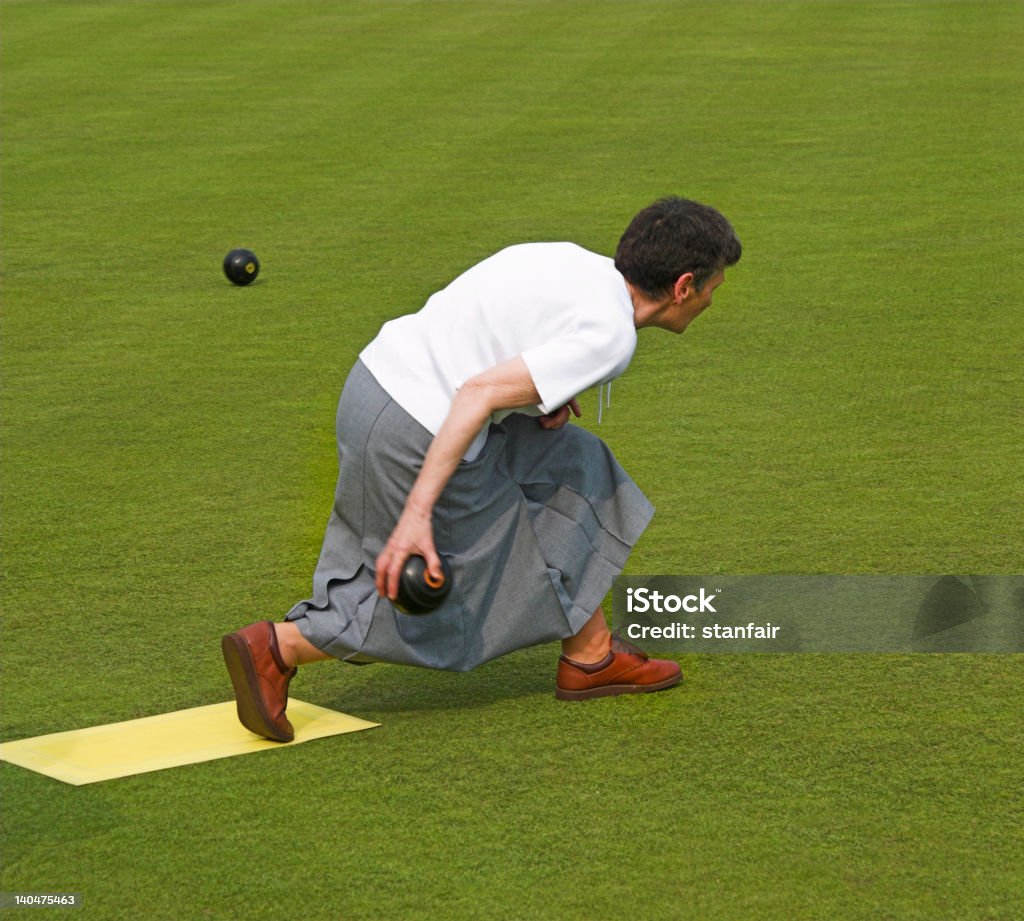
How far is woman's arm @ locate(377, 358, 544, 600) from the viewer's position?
4863mm

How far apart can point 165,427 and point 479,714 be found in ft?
12.1

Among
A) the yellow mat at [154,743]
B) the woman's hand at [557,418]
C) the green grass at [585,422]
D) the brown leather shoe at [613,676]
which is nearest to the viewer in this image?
the green grass at [585,422]

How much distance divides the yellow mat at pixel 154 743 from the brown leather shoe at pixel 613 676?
23.9 inches

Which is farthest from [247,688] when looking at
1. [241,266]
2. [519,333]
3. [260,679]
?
[241,266]

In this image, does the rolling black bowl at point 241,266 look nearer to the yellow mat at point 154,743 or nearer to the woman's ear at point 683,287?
the yellow mat at point 154,743

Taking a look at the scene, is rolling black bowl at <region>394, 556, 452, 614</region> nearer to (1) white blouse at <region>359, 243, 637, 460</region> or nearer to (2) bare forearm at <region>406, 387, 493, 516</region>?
(2) bare forearm at <region>406, 387, 493, 516</region>

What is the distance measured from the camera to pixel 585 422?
29.0 ft

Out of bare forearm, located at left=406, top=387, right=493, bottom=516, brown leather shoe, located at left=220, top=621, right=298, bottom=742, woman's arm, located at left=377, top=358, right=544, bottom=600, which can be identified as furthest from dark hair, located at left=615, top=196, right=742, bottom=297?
brown leather shoe, located at left=220, top=621, right=298, bottom=742

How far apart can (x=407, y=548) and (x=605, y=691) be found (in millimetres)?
1077

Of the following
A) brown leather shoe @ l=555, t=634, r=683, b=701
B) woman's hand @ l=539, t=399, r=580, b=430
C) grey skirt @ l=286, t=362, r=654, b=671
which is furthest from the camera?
brown leather shoe @ l=555, t=634, r=683, b=701

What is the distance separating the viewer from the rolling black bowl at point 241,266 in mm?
11758

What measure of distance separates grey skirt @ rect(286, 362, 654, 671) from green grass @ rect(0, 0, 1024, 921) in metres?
0.29

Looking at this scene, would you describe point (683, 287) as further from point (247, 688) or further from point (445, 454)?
point (247, 688)

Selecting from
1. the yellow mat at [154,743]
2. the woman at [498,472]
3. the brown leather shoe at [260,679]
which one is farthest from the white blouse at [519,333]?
the yellow mat at [154,743]
